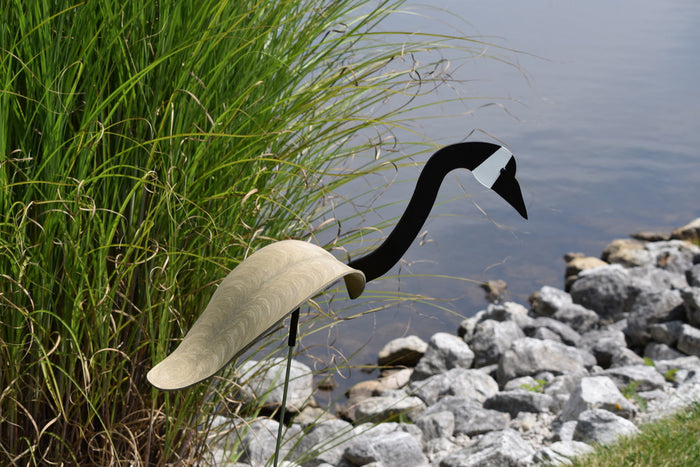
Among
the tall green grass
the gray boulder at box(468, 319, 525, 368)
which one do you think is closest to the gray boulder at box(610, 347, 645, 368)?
the gray boulder at box(468, 319, 525, 368)

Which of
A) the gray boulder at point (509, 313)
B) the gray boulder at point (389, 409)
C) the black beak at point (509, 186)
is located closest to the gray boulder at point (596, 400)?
the gray boulder at point (389, 409)

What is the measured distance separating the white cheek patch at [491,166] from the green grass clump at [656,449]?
55.3 inches

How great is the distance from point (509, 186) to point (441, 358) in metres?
3.21

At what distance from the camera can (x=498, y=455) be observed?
239cm

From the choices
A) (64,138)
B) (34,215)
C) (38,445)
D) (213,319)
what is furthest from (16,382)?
(213,319)

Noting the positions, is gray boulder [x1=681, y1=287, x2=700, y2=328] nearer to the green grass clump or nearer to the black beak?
the green grass clump

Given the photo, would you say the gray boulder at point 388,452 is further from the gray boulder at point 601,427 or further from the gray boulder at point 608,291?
the gray boulder at point 608,291

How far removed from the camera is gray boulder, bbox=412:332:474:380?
13.6ft

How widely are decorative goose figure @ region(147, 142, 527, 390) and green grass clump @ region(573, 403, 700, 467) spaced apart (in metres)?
1.37

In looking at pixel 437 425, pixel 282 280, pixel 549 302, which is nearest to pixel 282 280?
pixel 282 280

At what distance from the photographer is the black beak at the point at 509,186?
3.68 feet

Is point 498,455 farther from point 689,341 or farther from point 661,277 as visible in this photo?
point 661,277

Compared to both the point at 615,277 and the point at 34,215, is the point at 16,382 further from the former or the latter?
the point at 615,277

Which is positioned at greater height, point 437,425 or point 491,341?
point 437,425
